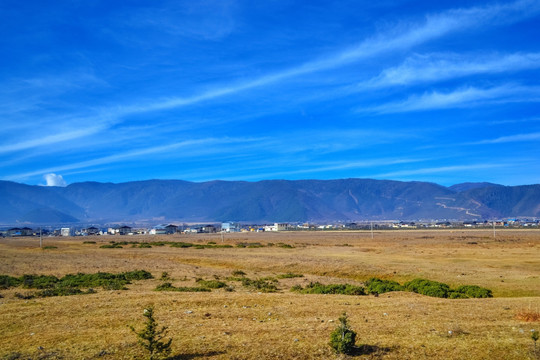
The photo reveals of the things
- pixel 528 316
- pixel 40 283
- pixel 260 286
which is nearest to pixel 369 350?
pixel 528 316

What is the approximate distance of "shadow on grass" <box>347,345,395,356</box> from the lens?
10.5m

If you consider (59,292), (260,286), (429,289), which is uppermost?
(59,292)

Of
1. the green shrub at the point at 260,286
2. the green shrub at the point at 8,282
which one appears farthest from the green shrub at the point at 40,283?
the green shrub at the point at 260,286

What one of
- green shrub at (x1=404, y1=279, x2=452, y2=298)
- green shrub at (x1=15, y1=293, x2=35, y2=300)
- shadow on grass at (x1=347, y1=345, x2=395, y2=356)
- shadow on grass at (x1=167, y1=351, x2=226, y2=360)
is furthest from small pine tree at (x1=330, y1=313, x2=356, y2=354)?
green shrub at (x1=15, y1=293, x2=35, y2=300)

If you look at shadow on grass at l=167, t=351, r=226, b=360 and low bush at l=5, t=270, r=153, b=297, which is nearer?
shadow on grass at l=167, t=351, r=226, b=360

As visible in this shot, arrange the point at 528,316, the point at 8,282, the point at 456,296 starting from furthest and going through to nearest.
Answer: the point at 8,282 < the point at 456,296 < the point at 528,316

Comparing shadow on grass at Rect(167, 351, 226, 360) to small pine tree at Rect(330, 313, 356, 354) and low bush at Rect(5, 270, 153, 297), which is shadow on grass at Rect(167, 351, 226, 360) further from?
low bush at Rect(5, 270, 153, 297)

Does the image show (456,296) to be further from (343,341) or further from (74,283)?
(74,283)

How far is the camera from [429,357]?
408 inches

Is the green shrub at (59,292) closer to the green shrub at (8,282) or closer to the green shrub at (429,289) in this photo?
the green shrub at (8,282)

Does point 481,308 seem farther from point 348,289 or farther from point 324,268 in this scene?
point 324,268

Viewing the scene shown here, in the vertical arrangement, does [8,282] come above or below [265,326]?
below

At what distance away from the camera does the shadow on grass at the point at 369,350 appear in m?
10.5

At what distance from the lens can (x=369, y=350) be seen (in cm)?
1074
